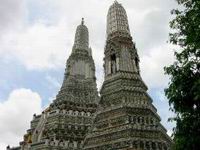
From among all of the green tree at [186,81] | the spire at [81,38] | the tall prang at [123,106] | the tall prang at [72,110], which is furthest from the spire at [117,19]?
the green tree at [186,81]

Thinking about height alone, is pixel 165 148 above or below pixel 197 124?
above

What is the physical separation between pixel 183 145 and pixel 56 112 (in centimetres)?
2891

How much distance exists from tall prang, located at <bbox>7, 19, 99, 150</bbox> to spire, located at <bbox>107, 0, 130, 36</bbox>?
7.54 metres

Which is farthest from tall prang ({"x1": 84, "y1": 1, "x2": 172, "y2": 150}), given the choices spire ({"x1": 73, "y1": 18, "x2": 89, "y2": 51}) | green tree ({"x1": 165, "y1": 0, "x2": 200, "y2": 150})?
green tree ({"x1": 165, "y1": 0, "x2": 200, "y2": 150})

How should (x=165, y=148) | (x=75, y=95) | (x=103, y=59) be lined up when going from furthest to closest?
(x=75, y=95) < (x=103, y=59) < (x=165, y=148)

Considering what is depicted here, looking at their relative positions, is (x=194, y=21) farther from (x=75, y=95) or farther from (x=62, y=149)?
(x=75, y=95)

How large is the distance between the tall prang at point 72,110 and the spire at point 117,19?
7541 mm

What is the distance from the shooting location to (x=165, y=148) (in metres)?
31.5

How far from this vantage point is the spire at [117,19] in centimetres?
4122

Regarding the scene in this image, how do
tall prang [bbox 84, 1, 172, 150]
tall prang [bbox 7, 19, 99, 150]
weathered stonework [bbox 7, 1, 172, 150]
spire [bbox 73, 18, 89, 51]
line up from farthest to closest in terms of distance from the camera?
spire [bbox 73, 18, 89, 51], tall prang [bbox 7, 19, 99, 150], weathered stonework [bbox 7, 1, 172, 150], tall prang [bbox 84, 1, 172, 150]

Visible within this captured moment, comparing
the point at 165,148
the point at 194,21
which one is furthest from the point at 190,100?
the point at 165,148

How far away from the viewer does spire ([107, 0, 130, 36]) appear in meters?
41.2

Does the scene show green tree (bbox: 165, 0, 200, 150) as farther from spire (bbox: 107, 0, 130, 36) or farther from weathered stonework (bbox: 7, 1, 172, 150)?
spire (bbox: 107, 0, 130, 36)

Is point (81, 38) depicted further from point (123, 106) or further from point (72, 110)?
point (123, 106)
